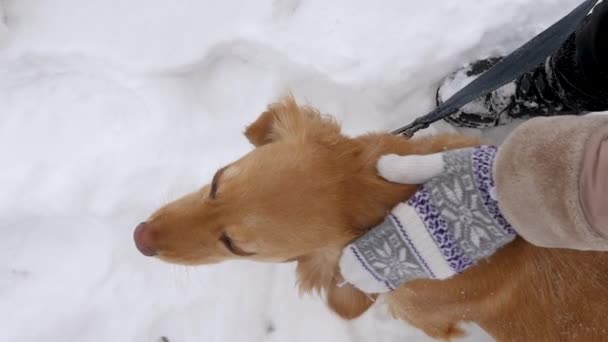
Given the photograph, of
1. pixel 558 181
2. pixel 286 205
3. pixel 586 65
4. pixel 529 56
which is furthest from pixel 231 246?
pixel 586 65

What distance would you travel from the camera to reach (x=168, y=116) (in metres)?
2.55

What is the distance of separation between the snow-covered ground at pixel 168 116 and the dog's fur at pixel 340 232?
788mm

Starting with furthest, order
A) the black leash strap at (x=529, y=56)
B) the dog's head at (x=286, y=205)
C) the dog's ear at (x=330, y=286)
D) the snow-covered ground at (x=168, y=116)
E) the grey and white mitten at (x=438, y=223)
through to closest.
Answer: the snow-covered ground at (x=168, y=116)
the dog's ear at (x=330, y=286)
the black leash strap at (x=529, y=56)
the dog's head at (x=286, y=205)
the grey and white mitten at (x=438, y=223)

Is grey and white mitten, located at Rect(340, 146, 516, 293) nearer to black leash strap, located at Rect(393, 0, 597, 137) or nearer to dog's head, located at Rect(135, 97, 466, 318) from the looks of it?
dog's head, located at Rect(135, 97, 466, 318)

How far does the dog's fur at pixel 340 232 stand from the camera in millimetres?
1537

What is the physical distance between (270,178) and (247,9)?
1.35 meters

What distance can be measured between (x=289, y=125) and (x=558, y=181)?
0.92m

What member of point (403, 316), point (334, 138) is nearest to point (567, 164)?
point (334, 138)

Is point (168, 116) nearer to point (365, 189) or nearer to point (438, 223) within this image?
point (365, 189)

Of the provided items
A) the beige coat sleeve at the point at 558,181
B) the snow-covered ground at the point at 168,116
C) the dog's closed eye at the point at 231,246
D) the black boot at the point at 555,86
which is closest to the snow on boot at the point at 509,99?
the black boot at the point at 555,86

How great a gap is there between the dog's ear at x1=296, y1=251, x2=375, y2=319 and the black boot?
100 cm

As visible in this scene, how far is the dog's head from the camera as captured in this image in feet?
5.01

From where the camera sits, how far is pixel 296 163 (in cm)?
Answer: 156

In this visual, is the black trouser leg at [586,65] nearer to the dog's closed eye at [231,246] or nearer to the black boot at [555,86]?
the black boot at [555,86]
